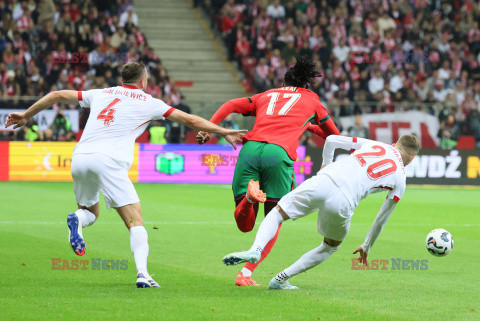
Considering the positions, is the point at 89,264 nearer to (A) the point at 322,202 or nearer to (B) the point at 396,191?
(A) the point at 322,202

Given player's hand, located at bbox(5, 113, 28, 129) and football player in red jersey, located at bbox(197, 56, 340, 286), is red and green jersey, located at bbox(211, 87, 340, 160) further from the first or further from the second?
player's hand, located at bbox(5, 113, 28, 129)

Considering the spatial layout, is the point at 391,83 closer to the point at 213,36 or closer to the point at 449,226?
the point at 213,36

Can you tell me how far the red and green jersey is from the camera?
24.4 feet

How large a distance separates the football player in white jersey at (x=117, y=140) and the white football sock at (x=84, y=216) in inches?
1.0

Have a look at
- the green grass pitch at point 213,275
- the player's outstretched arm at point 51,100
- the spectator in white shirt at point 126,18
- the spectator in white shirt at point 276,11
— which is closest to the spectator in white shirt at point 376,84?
the spectator in white shirt at point 276,11

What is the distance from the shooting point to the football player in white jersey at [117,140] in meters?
6.88

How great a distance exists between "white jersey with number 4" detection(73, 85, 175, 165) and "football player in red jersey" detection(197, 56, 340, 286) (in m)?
0.67

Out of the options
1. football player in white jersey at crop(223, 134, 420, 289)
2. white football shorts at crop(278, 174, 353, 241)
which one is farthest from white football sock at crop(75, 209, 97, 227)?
white football shorts at crop(278, 174, 353, 241)

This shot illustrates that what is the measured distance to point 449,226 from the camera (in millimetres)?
13102

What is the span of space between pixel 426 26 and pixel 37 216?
18.9m

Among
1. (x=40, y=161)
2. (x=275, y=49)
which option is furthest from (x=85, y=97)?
(x=275, y=49)

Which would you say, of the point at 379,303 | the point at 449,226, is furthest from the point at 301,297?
the point at 449,226

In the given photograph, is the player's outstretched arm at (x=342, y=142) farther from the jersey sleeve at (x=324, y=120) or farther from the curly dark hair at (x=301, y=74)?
the curly dark hair at (x=301, y=74)

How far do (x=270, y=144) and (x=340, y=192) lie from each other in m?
0.95
